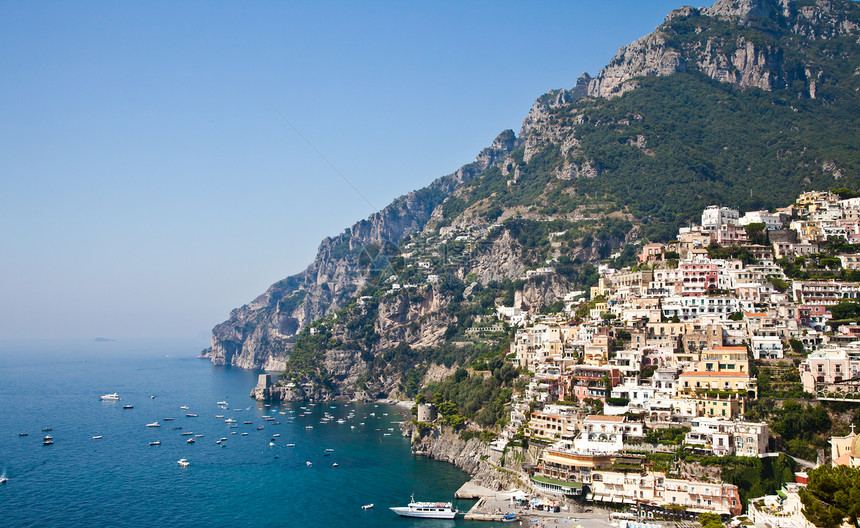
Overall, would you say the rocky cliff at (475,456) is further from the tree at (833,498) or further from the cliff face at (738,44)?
the cliff face at (738,44)

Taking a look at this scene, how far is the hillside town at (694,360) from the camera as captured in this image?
51500 millimetres

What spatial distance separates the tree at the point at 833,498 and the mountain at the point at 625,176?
7644cm

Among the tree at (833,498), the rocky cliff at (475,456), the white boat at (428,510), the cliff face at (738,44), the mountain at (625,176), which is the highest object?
the cliff face at (738,44)

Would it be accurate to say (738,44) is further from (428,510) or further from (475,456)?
(428,510)

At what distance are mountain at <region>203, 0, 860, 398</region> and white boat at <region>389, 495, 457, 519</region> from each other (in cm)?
5495

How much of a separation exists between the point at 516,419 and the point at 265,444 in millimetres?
35622

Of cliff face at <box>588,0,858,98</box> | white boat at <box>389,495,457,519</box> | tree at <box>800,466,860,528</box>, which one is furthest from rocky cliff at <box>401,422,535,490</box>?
cliff face at <box>588,0,858,98</box>

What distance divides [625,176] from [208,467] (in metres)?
95.6

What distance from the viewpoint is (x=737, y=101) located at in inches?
5827

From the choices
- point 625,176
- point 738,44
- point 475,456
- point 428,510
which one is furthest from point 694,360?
point 738,44

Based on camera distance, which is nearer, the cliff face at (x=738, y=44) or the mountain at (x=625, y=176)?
the mountain at (x=625, y=176)

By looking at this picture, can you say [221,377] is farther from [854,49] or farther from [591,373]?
[854,49]

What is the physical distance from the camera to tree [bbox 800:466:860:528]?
112 feet

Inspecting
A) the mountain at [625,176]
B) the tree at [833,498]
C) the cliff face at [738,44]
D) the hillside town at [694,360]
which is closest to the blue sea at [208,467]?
the hillside town at [694,360]
